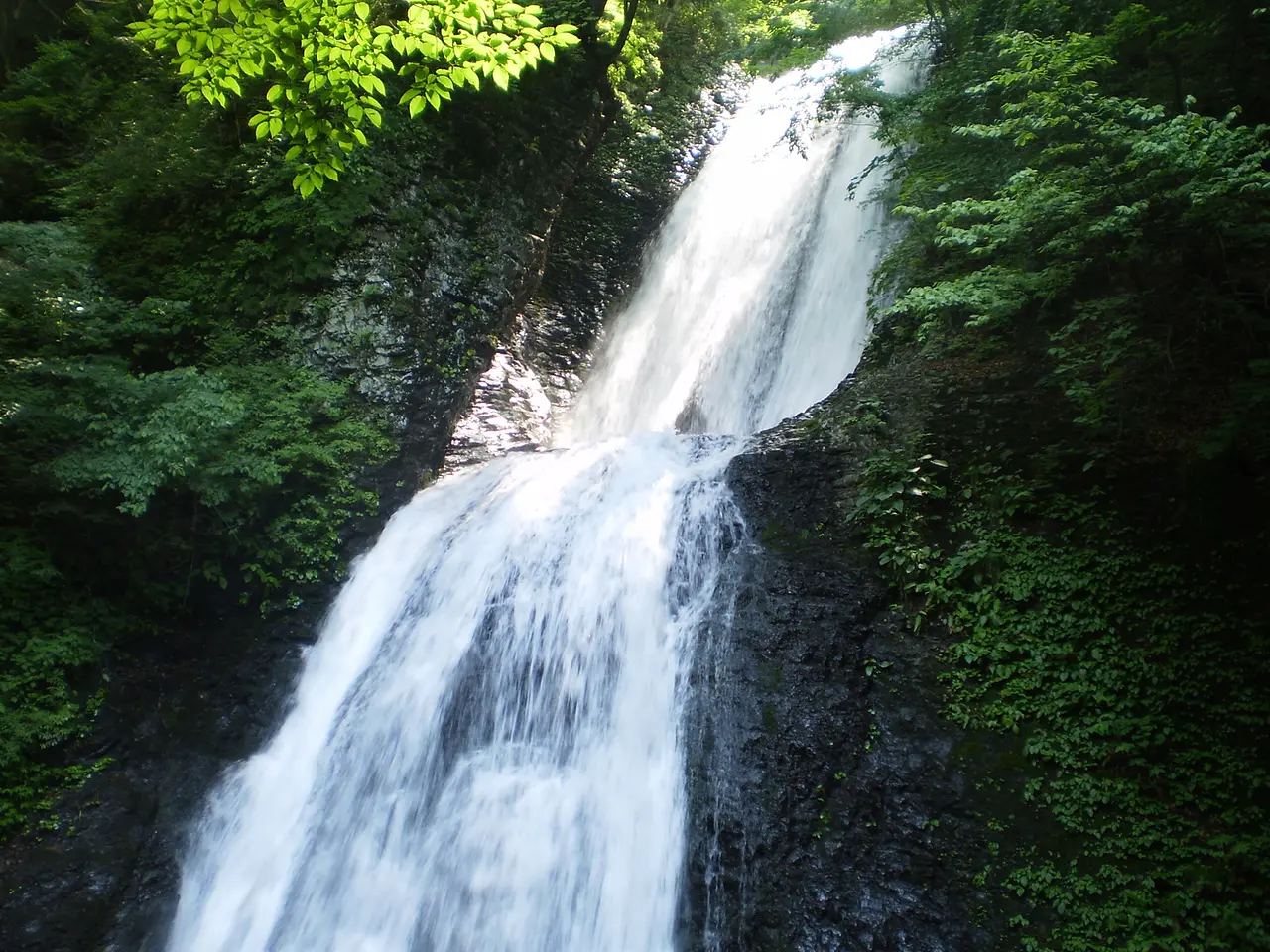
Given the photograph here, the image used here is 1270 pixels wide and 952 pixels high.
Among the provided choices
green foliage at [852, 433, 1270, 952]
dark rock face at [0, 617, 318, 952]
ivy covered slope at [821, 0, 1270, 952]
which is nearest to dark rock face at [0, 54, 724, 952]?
dark rock face at [0, 617, 318, 952]

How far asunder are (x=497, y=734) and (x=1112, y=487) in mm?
4878

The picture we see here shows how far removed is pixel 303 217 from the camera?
28.7ft

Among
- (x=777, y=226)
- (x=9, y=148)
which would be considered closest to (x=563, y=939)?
A: (x=777, y=226)

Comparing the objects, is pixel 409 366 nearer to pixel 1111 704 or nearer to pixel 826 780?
pixel 826 780

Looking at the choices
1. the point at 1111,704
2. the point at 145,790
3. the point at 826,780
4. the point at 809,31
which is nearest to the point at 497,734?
the point at 826,780

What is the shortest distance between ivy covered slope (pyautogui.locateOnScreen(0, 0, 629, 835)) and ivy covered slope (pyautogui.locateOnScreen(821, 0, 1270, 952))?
5.48 m

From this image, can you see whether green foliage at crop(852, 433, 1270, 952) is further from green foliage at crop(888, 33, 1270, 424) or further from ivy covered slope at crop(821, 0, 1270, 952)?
green foliage at crop(888, 33, 1270, 424)

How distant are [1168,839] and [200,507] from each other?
7.83 m

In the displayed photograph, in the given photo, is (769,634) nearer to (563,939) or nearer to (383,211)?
(563,939)

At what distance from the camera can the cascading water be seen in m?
5.04

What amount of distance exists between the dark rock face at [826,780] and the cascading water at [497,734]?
14.1 inches

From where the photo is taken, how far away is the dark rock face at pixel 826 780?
13.8 ft

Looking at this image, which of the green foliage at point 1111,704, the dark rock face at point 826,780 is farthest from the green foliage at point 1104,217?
the dark rock face at point 826,780

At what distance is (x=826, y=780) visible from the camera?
4.71m
